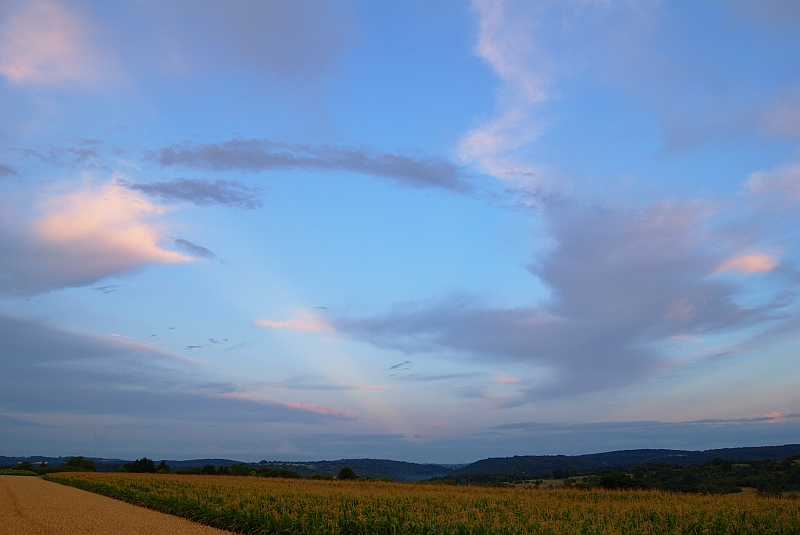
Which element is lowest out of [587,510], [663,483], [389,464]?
[389,464]

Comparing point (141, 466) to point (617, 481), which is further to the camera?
point (141, 466)

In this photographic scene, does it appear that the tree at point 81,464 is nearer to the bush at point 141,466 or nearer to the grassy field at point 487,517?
the bush at point 141,466

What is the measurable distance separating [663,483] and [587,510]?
126 ft

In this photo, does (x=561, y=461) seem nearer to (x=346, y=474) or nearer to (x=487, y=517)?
(x=346, y=474)

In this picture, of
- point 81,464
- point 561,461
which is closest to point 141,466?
point 81,464

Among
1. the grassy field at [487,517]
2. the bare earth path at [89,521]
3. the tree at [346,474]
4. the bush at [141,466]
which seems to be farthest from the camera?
the bush at [141,466]

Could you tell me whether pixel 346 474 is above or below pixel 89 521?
below

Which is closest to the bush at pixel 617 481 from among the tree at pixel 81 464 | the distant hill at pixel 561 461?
the distant hill at pixel 561 461

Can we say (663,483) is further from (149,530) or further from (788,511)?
(149,530)

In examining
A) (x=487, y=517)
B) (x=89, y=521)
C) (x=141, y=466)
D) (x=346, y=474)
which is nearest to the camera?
(x=487, y=517)

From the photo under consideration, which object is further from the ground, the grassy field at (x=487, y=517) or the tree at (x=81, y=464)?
the grassy field at (x=487, y=517)

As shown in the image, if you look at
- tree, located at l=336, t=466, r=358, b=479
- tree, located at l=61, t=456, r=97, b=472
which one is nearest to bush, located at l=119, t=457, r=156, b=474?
tree, located at l=61, t=456, r=97, b=472

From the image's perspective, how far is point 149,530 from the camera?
1719 cm

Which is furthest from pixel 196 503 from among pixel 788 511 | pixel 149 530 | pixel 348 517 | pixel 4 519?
pixel 788 511
